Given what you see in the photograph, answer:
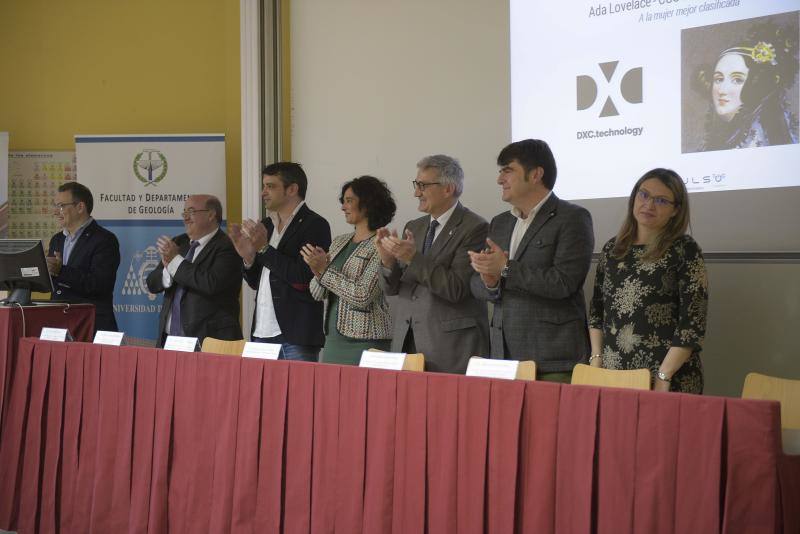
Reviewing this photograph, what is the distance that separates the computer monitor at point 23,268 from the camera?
386cm

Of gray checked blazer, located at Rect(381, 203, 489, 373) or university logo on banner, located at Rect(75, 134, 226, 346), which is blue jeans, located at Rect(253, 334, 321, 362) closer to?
gray checked blazer, located at Rect(381, 203, 489, 373)

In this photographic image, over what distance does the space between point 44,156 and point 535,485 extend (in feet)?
17.1

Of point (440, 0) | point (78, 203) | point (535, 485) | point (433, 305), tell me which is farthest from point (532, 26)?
point (535, 485)

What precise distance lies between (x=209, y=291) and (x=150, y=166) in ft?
6.26

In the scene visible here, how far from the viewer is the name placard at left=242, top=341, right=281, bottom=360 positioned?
2.82 meters

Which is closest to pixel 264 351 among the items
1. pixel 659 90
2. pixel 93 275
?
pixel 93 275

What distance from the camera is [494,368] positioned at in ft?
7.66

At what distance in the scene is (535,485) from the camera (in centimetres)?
212

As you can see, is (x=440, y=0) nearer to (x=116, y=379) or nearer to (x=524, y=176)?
(x=524, y=176)

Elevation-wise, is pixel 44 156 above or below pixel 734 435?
above

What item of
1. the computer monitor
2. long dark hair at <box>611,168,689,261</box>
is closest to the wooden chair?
long dark hair at <box>611,168,689,261</box>

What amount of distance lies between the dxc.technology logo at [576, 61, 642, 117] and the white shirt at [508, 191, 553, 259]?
1.11m

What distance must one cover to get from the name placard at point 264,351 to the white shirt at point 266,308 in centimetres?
118

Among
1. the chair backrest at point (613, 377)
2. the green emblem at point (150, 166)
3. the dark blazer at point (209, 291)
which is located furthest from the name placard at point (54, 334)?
the green emblem at point (150, 166)
